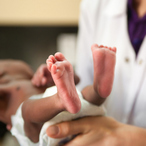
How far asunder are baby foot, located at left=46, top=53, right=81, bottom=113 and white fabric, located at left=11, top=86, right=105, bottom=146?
4 centimetres

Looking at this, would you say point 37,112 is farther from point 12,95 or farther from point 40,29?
point 40,29

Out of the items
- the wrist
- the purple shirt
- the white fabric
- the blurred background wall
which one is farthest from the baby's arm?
the blurred background wall

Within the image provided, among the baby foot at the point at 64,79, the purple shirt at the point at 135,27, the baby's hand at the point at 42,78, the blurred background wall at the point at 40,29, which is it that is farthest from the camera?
the blurred background wall at the point at 40,29

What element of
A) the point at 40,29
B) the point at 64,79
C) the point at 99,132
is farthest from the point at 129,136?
the point at 40,29

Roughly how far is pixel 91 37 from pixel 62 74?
42cm

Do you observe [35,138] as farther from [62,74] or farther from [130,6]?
[130,6]

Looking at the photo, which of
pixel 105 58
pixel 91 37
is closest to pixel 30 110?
pixel 105 58

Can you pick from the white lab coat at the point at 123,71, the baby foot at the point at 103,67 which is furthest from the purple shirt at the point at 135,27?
the baby foot at the point at 103,67

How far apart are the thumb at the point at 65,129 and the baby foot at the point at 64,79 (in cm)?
4

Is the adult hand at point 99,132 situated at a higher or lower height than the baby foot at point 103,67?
lower

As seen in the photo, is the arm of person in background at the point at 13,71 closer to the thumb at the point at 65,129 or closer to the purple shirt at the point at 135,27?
the thumb at the point at 65,129

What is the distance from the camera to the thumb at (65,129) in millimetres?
340

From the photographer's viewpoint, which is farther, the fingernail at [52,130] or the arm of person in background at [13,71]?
the arm of person in background at [13,71]

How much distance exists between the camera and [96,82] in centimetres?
36
